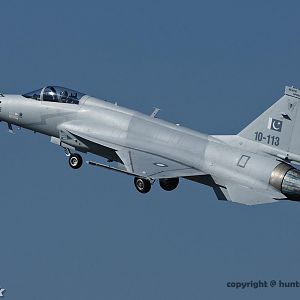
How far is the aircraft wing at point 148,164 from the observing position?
37312 millimetres

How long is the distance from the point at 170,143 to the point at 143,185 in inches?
72.5

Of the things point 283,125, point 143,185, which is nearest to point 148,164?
point 143,185

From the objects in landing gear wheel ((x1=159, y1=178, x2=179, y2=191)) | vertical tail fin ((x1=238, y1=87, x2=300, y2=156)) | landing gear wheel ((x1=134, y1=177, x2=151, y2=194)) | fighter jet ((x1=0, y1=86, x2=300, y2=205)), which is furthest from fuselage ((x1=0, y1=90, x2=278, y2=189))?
landing gear wheel ((x1=134, y1=177, x2=151, y2=194))

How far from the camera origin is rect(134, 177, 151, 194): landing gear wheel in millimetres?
37344

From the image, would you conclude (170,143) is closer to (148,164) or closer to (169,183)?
(148,164)

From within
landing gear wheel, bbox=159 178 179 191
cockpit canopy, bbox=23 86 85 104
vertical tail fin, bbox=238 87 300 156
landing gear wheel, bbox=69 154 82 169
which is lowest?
landing gear wheel, bbox=159 178 179 191

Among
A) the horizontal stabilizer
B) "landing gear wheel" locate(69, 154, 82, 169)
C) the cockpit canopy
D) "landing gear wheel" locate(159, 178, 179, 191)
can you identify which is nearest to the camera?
the horizontal stabilizer

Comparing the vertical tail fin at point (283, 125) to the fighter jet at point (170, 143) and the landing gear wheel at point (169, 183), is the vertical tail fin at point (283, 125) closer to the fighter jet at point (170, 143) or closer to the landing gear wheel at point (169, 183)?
the fighter jet at point (170, 143)

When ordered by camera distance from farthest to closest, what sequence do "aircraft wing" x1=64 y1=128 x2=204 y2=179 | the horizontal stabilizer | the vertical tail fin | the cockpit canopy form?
the cockpit canopy
"aircraft wing" x1=64 y1=128 x2=204 y2=179
the vertical tail fin
the horizontal stabilizer

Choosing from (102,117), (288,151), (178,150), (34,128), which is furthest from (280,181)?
(34,128)

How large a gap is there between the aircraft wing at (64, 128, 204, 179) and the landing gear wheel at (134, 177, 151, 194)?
0.22 metres

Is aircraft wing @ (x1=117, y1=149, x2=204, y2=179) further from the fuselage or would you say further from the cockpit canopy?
the cockpit canopy

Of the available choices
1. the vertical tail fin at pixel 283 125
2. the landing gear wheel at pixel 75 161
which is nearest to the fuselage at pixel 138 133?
the landing gear wheel at pixel 75 161

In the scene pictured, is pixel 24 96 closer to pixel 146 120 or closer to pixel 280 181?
pixel 146 120
